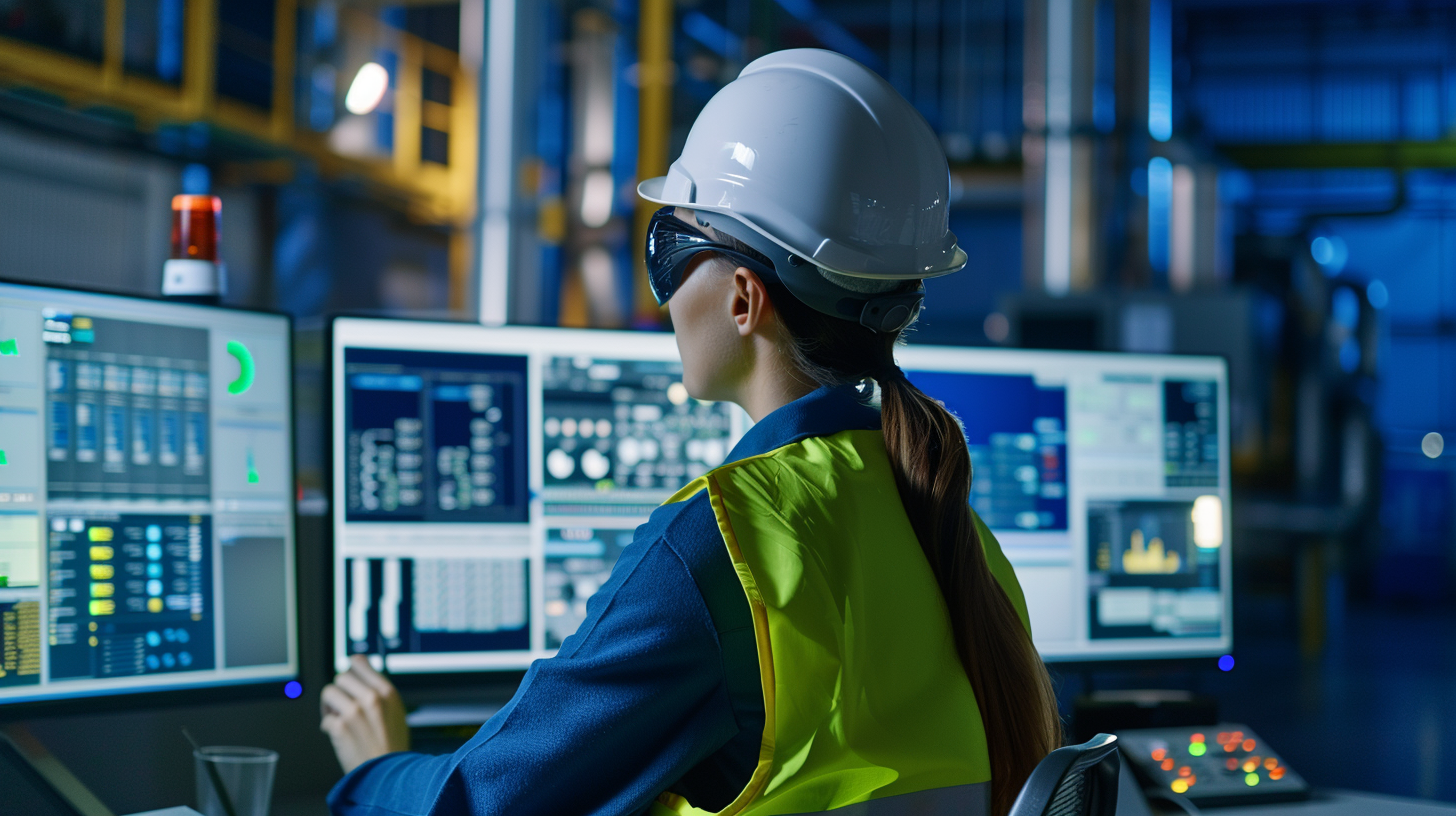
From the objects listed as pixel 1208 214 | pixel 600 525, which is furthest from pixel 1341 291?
pixel 600 525

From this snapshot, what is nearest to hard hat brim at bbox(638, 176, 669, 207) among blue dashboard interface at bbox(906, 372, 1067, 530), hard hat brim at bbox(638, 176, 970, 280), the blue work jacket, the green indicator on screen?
hard hat brim at bbox(638, 176, 970, 280)

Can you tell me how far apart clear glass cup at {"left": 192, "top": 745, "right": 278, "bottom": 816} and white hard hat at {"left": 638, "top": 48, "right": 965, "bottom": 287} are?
65cm

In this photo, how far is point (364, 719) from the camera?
3.48ft

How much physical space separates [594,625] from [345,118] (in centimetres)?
623

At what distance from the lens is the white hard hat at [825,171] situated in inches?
37.4

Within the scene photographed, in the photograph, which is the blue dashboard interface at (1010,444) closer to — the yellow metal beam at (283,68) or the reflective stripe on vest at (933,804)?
the reflective stripe on vest at (933,804)

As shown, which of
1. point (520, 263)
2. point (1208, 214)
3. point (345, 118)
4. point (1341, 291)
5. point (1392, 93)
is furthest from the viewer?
point (1392, 93)

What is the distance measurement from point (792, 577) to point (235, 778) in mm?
619

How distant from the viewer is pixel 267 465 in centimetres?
125

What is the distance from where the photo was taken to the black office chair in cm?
75

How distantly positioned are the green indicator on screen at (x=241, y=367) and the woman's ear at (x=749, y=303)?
0.58 meters

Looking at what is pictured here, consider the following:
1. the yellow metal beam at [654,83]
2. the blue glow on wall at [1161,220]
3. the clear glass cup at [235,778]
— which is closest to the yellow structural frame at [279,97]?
the yellow metal beam at [654,83]

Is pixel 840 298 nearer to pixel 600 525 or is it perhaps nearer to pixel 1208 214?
pixel 600 525

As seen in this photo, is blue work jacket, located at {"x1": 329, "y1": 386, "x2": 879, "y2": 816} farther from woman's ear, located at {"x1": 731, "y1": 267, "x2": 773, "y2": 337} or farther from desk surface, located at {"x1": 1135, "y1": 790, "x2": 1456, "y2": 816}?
desk surface, located at {"x1": 1135, "y1": 790, "x2": 1456, "y2": 816}
